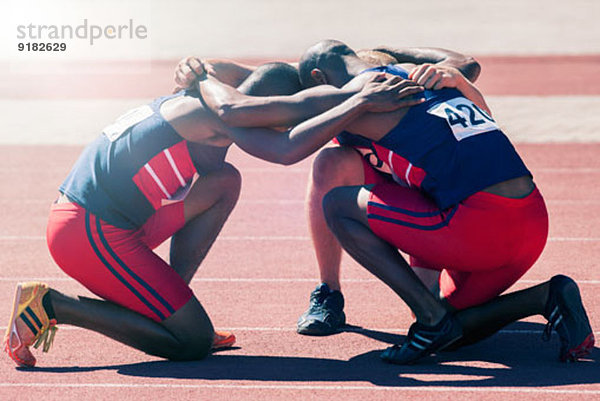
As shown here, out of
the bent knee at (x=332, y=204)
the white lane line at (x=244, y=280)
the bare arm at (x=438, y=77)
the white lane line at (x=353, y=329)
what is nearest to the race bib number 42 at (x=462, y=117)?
the bare arm at (x=438, y=77)

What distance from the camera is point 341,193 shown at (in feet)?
16.1

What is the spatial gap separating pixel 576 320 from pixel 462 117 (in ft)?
3.51

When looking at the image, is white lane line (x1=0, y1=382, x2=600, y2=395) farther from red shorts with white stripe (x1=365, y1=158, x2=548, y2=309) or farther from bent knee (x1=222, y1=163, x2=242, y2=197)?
bent knee (x1=222, y1=163, x2=242, y2=197)

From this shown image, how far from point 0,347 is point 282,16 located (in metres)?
24.0

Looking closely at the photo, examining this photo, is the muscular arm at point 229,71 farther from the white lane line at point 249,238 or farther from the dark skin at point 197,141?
the white lane line at point 249,238

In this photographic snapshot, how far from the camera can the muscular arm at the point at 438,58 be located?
5484 mm

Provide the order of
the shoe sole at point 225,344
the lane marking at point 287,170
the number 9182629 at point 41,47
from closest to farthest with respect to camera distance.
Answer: the shoe sole at point 225,344
the lane marking at point 287,170
the number 9182629 at point 41,47

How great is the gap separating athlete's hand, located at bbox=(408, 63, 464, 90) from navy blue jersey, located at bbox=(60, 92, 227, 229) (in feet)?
3.75

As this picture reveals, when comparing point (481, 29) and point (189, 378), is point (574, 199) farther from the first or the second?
point (481, 29)

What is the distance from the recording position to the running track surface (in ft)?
14.7

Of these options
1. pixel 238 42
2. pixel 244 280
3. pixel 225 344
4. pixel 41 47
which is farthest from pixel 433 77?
pixel 41 47

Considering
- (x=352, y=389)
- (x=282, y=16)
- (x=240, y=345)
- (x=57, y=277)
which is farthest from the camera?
(x=282, y=16)

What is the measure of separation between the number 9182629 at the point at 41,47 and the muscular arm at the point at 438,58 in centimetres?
1663

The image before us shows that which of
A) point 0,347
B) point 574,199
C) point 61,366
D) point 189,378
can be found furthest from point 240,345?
point 574,199
